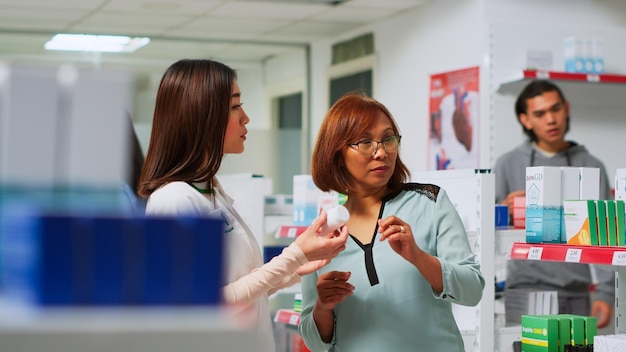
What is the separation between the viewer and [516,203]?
343cm

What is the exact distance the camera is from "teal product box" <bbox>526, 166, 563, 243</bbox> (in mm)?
2939

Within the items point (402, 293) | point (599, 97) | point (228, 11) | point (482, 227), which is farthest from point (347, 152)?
point (228, 11)

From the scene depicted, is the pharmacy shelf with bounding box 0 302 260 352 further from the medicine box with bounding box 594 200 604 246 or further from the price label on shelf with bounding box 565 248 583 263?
the medicine box with bounding box 594 200 604 246

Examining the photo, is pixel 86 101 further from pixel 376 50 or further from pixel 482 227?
pixel 376 50

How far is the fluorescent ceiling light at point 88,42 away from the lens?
793 centimetres

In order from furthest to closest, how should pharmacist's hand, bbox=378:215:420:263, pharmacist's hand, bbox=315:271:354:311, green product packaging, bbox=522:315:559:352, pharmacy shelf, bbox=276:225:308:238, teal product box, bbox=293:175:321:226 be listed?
teal product box, bbox=293:175:321:226 < pharmacy shelf, bbox=276:225:308:238 < green product packaging, bbox=522:315:559:352 < pharmacist's hand, bbox=315:271:354:311 < pharmacist's hand, bbox=378:215:420:263

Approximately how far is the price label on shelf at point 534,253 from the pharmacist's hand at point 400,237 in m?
1.04

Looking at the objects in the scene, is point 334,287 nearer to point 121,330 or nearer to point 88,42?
point 121,330

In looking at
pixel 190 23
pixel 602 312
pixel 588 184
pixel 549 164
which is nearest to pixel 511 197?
pixel 549 164

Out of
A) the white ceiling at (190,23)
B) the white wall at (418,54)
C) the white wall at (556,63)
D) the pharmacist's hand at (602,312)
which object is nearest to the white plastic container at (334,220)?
the pharmacist's hand at (602,312)

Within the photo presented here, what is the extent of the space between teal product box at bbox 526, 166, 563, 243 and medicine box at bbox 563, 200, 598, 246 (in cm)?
4

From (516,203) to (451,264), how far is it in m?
1.49

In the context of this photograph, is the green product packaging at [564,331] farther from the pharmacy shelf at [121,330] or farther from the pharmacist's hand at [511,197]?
the pharmacy shelf at [121,330]

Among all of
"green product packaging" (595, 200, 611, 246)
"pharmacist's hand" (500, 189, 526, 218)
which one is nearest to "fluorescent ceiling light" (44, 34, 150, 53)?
"pharmacist's hand" (500, 189, 526, 218)
